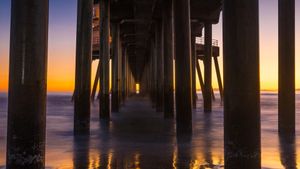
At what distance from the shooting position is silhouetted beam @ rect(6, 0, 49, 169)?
453 cm

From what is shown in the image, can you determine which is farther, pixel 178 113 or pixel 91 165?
pixel 178 113

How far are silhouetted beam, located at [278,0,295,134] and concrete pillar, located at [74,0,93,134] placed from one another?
4.62 m

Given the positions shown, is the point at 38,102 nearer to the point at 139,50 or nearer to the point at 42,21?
the point at 42,21

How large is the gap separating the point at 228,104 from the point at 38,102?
219 cm

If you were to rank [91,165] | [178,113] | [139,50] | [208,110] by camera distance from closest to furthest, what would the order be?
[91,165], [178,113], [208,110], [139,50]

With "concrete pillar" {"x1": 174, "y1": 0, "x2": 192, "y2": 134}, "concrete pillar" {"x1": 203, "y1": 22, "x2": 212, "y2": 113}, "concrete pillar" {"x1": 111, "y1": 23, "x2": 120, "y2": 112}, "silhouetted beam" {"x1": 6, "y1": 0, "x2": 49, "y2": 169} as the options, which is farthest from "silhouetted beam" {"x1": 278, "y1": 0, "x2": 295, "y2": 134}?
"concrete pillar" {"x1": 111, "y1": 23, "x2": 120, "y2": 112}

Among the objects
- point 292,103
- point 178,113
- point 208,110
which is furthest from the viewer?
point 208,110

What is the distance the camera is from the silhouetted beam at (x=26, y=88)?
178 inches

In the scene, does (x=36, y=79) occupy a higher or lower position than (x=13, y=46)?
lower

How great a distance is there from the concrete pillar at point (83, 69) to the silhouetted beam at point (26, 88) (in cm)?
504

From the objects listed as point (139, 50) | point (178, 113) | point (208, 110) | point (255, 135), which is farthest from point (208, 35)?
point (255, 135)

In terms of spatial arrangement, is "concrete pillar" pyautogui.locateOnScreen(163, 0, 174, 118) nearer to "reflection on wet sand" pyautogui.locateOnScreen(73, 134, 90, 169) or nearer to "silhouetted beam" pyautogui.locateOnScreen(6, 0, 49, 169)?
"reflection on wet sand" pyautogui.locateOnScreen(73, 134, 90, 169)

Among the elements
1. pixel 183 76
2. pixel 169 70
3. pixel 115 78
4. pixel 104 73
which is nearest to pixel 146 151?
pixel 183 76

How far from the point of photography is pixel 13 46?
4648mm
